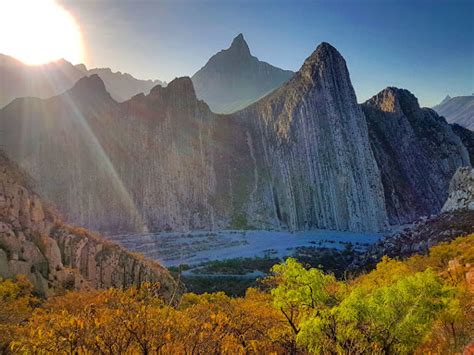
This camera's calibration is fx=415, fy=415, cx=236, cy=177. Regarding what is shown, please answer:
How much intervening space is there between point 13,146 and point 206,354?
8422 cm

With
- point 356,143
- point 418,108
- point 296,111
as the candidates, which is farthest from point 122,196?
point 418,108

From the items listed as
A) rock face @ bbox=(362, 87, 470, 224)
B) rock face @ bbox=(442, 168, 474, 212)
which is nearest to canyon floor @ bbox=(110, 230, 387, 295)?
rock face @ bbox=(442, 168, 474, 212)

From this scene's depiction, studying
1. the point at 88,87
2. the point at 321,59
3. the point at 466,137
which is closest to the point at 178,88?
the point at 88,87

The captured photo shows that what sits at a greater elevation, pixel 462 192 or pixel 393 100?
pixel 393 100

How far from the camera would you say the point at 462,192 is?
5038 cm

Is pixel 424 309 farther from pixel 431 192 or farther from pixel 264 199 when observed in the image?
pixel 431 192

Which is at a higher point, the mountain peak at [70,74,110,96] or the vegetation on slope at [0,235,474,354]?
the mountain peak at [70,74,110,96]

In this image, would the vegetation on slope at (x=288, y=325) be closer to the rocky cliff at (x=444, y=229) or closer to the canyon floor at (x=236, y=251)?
the rocky cliff at (x=444, y=229)

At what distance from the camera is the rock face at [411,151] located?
12081cm

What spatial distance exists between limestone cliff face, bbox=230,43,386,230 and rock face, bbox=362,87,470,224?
87.6 feet

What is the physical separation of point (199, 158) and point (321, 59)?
39.3 meters

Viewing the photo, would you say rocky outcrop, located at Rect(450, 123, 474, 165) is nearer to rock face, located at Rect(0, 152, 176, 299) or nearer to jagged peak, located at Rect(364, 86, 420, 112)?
jagged peak, located at Rect(364, 86, 420, 112)

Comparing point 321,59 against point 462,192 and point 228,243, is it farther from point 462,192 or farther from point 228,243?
point 462,192

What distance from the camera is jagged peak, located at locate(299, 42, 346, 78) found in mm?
100938
